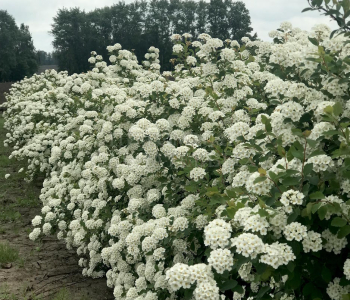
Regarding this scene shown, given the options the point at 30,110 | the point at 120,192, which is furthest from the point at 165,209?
the point at 30,110

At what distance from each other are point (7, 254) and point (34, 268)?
507 millimetres

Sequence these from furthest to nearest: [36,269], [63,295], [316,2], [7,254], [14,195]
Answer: [14,195]
[7,254]
[36,269]
[63,295]
[316,2]

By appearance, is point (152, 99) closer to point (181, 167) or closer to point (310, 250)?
point (181, 167)

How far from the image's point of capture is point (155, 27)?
46125 millimetres

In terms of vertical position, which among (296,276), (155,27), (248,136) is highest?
(155,27)

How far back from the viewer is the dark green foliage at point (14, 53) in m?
46.8

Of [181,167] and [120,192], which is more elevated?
[181,167]

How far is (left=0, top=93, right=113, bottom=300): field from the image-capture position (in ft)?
15.9

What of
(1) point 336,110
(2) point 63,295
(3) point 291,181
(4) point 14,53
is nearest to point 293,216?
(3) point 291,181

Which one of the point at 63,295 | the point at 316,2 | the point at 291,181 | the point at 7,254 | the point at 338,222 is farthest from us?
the point at 7,254

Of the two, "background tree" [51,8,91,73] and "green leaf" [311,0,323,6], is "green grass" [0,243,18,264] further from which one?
"background tree" [51,8,91,73]

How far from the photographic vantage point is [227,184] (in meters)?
3.49

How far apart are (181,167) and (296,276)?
1690 mm

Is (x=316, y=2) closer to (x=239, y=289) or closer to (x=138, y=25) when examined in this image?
(x=239, y=289)
